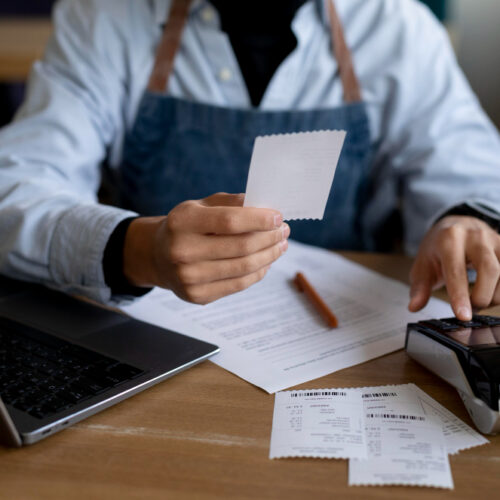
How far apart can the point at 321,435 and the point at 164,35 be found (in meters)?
0.79

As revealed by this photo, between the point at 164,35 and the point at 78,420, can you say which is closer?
the point at 78,420

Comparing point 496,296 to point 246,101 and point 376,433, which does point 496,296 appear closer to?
point 376,433

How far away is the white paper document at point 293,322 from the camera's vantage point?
21.8 inches

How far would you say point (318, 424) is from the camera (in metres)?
0.45

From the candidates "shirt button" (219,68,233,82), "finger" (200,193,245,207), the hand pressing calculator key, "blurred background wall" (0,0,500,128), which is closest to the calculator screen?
the hand pressing calculator key

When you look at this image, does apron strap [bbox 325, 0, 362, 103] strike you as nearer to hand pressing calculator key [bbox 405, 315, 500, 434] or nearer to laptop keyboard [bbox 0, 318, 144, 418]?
hand pressing calculator key [bbox 405, 315, 500, 434]

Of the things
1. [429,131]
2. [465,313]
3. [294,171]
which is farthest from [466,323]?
[429,131]

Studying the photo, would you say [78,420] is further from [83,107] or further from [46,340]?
[83,107]

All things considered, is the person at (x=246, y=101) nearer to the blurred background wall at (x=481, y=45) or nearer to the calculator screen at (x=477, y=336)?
the calculator screen at (x=477, y=336)

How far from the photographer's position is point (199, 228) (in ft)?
1.67

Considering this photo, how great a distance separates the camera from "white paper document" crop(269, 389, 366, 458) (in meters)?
0.42

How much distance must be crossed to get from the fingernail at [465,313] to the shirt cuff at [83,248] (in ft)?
1.23

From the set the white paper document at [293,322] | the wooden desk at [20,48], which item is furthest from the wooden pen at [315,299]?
the wooden desk at [20,48]

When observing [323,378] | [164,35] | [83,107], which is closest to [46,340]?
[323,378]
